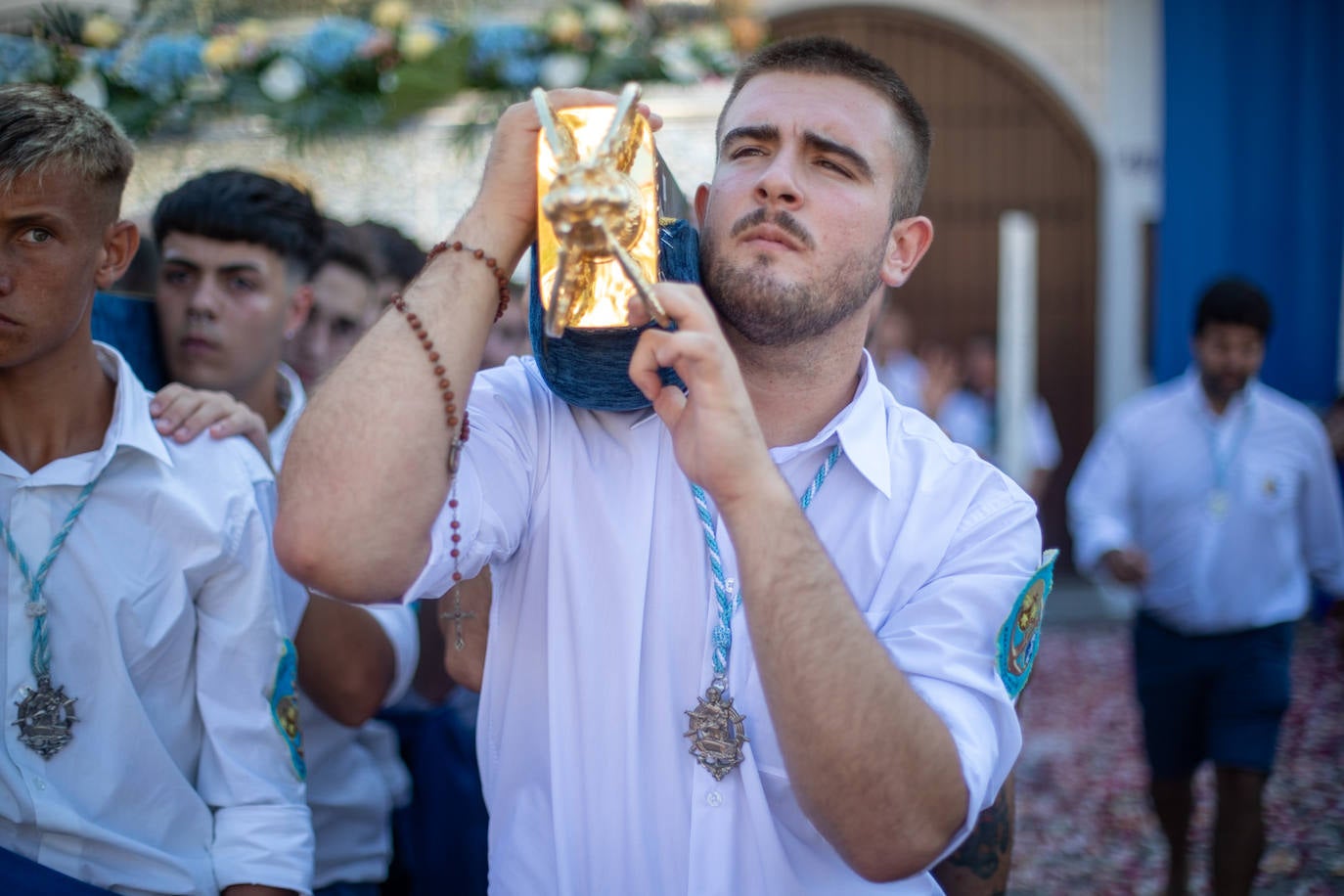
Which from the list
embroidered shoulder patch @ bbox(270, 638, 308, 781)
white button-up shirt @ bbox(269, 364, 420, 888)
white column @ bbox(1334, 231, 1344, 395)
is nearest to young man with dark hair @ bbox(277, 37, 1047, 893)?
embroidered shoulder patch @ bbox(270, 638, 308, 781)

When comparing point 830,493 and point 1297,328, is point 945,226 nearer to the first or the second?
point 1297,328

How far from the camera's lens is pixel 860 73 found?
204 centimetres

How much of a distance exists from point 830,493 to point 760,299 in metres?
0.37

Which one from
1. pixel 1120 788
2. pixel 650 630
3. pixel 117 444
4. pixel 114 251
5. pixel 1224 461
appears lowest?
pixel 1120 788

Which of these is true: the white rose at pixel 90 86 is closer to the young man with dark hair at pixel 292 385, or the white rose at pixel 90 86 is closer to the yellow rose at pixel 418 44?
the yellow rose at pixel 418 44

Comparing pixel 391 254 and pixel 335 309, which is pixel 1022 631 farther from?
pixel 391 254

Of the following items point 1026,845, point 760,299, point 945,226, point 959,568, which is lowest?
point 1026,845

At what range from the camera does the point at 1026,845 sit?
5.12 meters

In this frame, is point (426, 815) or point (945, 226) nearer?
point (426, 815)

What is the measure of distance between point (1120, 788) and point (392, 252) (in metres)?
4.16

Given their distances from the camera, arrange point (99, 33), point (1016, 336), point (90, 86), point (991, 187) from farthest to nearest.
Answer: point (991, 187) < point (1016, 336) < point (99, 33) < point (90, 86)

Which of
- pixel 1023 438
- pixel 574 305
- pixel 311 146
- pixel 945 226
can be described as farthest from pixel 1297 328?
pixel 574 305

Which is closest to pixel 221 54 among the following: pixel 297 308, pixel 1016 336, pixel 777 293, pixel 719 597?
pixel 297 308

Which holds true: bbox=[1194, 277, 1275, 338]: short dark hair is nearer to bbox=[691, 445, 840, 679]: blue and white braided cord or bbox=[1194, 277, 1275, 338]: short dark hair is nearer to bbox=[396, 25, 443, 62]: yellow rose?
bbox=[396, 25, 443, 62]: yellow rose
